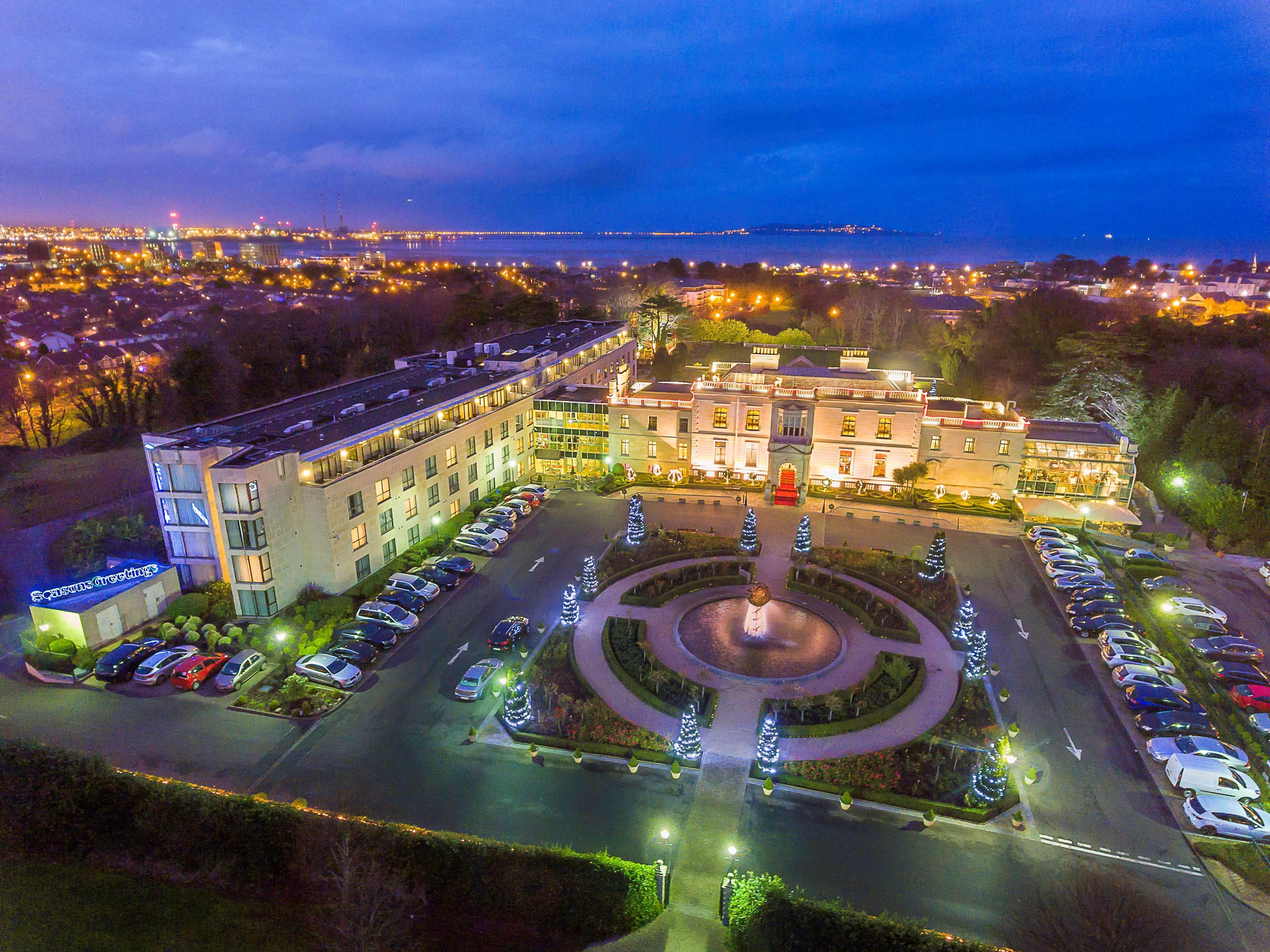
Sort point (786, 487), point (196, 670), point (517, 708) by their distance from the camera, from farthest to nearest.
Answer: point (786, 487)
point (196, 670)
point (517, 708)

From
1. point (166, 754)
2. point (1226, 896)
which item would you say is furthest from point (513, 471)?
point (1226, 896)

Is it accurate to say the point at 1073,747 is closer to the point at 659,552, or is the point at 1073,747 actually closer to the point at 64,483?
the point at 659,552

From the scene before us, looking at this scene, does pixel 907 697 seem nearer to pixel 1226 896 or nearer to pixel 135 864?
pixel 1226 896

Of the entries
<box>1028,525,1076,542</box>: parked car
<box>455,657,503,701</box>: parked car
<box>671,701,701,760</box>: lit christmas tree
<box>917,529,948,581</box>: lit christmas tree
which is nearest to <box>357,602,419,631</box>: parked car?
<box>455,657,503,701</box>: parked car

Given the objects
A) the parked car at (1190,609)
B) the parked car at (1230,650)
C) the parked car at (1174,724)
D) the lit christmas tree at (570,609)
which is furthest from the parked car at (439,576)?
the parked car at (1190,609)

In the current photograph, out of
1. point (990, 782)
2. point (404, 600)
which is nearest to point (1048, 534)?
point (990, 782)
